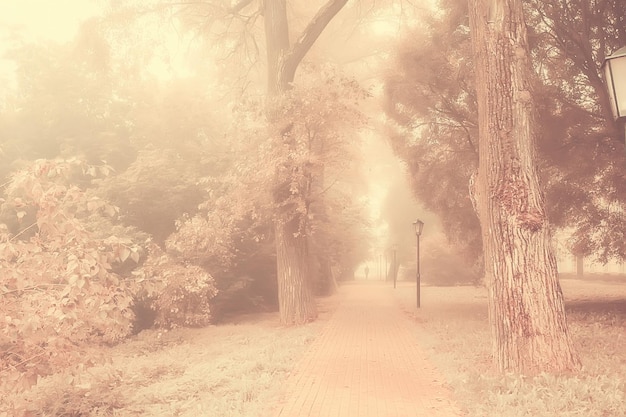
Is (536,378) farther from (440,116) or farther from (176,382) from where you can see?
(440,116)

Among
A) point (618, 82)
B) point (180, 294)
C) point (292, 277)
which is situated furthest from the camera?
point (292, 277)

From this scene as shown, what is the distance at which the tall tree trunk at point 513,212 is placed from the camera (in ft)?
23.7

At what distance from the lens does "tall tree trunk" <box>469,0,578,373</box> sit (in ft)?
23.7

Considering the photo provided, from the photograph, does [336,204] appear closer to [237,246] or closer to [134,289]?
[237,246]

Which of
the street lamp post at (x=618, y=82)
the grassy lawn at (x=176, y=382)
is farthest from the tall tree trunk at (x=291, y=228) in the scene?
the street lamp post at (x=618, y=82)

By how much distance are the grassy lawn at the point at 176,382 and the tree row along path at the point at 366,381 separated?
0.35 metres

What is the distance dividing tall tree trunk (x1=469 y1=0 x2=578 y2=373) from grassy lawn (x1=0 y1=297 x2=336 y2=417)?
139 inches

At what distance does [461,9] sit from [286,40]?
530 cm

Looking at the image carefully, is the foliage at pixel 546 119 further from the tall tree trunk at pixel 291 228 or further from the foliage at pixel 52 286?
the foliage at pixel 52 286

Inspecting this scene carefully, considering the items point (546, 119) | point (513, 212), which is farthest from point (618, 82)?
point (546, 119)

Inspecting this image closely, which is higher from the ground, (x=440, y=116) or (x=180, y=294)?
(x=440, y=116)

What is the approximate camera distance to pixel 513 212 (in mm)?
7434

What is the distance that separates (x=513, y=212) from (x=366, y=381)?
10.9ft

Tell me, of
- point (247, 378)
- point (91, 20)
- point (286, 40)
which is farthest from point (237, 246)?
point (247, 378)
